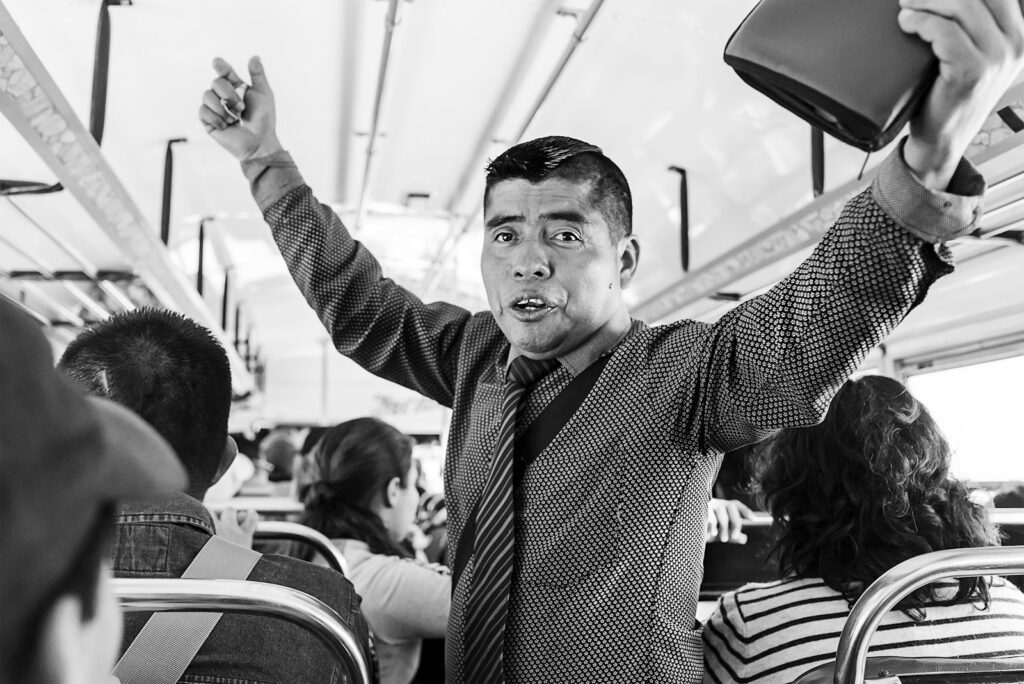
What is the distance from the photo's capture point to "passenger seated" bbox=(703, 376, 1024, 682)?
1.69 m

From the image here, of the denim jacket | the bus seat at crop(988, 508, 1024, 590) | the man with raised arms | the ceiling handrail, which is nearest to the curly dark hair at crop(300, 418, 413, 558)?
the man with raised arms

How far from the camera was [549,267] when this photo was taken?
149 cm

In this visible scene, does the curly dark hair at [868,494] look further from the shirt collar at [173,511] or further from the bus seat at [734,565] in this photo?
the bus seat at [734,565]

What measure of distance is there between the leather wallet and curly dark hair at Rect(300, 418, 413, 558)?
2251 mm

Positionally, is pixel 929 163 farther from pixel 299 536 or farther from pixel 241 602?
pixel 299 536

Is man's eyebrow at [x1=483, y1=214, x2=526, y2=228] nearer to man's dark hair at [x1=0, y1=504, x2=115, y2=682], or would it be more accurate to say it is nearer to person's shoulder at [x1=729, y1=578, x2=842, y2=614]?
person's shoulder at [x1=729, y1=578, x2=842, y2=614]

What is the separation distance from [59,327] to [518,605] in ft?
24.4

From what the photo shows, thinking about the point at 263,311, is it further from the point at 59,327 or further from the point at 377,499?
the point at 377,499

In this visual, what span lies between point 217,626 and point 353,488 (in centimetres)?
171

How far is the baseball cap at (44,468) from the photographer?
0.32 meters

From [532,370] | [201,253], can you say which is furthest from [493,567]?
[201,253]

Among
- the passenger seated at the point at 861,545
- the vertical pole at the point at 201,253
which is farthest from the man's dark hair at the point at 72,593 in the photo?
the vertical pole at the point at 201,253

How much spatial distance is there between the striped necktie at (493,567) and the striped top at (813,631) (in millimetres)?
595

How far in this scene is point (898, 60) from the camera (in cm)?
92
